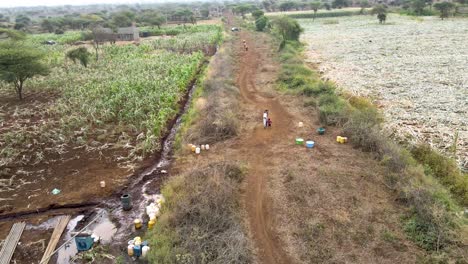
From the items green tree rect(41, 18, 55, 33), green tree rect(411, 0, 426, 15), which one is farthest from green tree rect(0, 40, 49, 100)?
green tree rect(411, 0, 426, 15)

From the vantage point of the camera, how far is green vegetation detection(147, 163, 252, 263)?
921 cm

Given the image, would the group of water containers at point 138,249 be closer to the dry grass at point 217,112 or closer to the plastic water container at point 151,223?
the plastic water container at point 151,223

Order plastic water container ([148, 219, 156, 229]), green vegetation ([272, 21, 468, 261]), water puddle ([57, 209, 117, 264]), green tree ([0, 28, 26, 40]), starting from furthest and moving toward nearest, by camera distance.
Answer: green tree ([0, 28, 26, 40]), plastic water container ([148, 219, 156, 229]), water puddle ([57, 209, 117, 264]), green vegetation ([272, 21, 468, 261])

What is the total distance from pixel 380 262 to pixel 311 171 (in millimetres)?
4787

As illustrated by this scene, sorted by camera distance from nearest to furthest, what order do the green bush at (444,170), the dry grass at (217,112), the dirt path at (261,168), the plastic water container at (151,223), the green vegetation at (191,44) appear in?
1. the dirt path at (261,168)
2. the plastic water container at (151,223)
3. the green bush at (444,170)
4. the dry grass at (217,112)
5. the green vegetation at (191,44)

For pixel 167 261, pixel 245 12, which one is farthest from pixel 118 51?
pixel 245 12

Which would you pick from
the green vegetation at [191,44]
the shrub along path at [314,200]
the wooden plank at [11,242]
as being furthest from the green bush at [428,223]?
the green vegetation at [191,44]

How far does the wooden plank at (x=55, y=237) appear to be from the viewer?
10080mm

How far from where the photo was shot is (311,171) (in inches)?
525

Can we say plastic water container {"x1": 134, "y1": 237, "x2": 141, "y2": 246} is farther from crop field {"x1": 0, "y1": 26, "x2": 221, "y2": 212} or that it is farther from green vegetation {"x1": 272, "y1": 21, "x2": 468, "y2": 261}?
green vegetation {"x1": 272, "y1": 21, "x2": 468, "y2": 261}

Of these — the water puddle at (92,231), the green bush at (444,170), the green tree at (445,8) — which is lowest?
the water puddle at (92,231)

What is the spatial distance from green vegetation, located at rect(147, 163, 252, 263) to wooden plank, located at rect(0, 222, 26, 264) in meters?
3.84

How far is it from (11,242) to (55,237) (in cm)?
120

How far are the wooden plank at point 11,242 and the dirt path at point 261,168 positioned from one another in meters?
6.81
